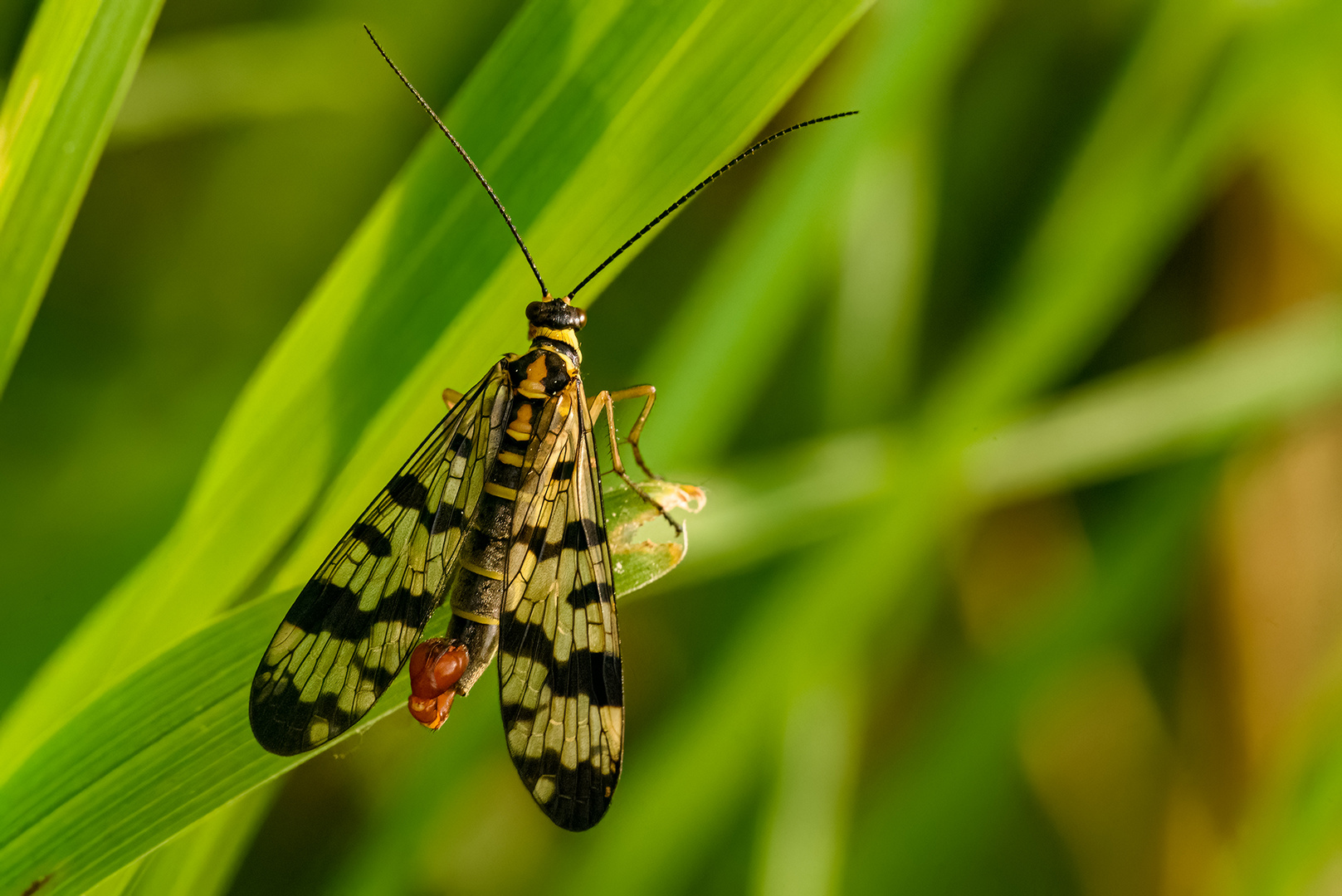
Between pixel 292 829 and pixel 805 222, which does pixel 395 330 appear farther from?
pixel 292 829

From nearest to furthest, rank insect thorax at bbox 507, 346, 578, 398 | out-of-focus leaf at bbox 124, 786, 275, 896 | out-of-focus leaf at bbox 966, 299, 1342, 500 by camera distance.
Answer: out-of-focus leaf at bbox 124, 786, 275, 896, insect thorax at bbox 507, 346, 578, 398, out-of-focus leaf at bbox 966, 299, 1342, 500

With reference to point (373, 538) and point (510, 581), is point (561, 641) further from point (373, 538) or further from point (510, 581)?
point (373, 538)

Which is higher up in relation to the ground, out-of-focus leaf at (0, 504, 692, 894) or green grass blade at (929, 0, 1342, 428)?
green grass blade at (929, 0, 1342, 428)

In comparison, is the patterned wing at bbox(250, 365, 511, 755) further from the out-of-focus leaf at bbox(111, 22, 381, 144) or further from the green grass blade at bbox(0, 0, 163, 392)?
the out-of-focus leaf at bbox(111, 22, 381, 144)

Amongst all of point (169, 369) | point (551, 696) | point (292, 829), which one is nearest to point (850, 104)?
point (551, 696)

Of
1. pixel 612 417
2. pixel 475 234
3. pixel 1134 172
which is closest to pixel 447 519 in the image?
pixel 612 417

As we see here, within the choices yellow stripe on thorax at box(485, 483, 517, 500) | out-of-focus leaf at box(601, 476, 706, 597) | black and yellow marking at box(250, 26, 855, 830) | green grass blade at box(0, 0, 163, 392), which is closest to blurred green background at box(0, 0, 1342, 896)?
green grass blade at box(0, 0, 163, 392)
